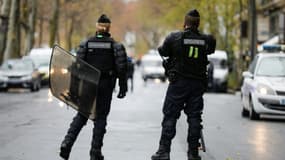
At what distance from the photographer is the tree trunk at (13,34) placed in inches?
1863

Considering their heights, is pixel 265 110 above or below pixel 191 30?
below

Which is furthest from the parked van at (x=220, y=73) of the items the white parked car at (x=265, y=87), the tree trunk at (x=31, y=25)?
the tree trunk at (x=31, y=25)

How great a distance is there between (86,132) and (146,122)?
3.18 metres

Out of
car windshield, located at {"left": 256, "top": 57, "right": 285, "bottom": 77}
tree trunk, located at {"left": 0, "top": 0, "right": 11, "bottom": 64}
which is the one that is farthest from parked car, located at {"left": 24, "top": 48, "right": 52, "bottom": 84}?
car windshield, located at {"left": 256, "top": 57, "right": 285, "bottom": 77}

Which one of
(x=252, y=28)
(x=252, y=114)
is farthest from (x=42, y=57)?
(x=252, y=114)

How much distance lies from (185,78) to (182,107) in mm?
369

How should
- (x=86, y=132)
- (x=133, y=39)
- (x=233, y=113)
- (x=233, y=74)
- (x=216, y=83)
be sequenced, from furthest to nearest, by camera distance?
1. (x=133, y=39)
2. (x=233, y=74)
3. (x=216, y=83)
4. (x=233, y=113)
5. (x=86, y=132)

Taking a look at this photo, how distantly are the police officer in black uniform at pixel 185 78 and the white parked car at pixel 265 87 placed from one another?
359 inches

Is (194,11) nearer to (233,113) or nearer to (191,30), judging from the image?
(191,30)

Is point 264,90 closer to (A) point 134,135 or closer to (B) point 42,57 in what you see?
(A) point 134,135

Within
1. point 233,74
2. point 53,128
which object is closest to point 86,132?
point 53,128

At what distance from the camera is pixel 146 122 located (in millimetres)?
18953

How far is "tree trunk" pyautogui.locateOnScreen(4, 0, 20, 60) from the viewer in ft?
155

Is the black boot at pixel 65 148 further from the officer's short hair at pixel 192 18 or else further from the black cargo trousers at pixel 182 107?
the officer's short hair at pixel 192 18
